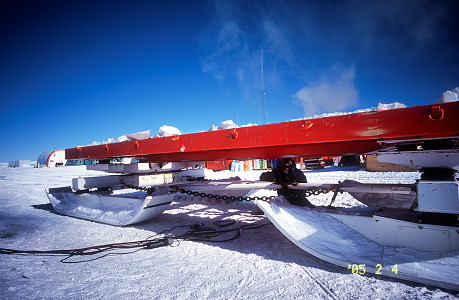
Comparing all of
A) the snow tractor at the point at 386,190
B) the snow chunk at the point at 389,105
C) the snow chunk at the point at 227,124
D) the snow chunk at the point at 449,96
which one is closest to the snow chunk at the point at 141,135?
the snow tractor at the point at 386,190

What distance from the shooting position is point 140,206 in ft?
9.64

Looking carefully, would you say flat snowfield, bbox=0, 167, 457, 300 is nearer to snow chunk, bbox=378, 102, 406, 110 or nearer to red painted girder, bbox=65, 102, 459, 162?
red painted girder, bbox=65, 102, 459, 162

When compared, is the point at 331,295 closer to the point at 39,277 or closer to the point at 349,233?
the point at 349,233

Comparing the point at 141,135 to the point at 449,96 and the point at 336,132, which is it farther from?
the point at 449,96

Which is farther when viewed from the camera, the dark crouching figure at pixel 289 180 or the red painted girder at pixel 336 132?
the dark crouching figure at pixel 289 180

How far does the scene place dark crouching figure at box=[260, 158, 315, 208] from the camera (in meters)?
3.14

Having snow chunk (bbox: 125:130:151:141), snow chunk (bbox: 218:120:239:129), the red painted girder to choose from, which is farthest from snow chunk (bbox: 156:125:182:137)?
snow chunk (bbox: 218:120:239:129)

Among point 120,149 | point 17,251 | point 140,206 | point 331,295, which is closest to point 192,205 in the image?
point 140,206

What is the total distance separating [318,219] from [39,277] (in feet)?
8.16

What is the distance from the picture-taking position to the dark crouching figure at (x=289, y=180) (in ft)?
10.3

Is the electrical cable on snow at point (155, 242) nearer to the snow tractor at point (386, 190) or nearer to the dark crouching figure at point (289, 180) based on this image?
the dark crouching figure at point (289, 180)

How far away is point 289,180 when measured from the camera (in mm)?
3355
